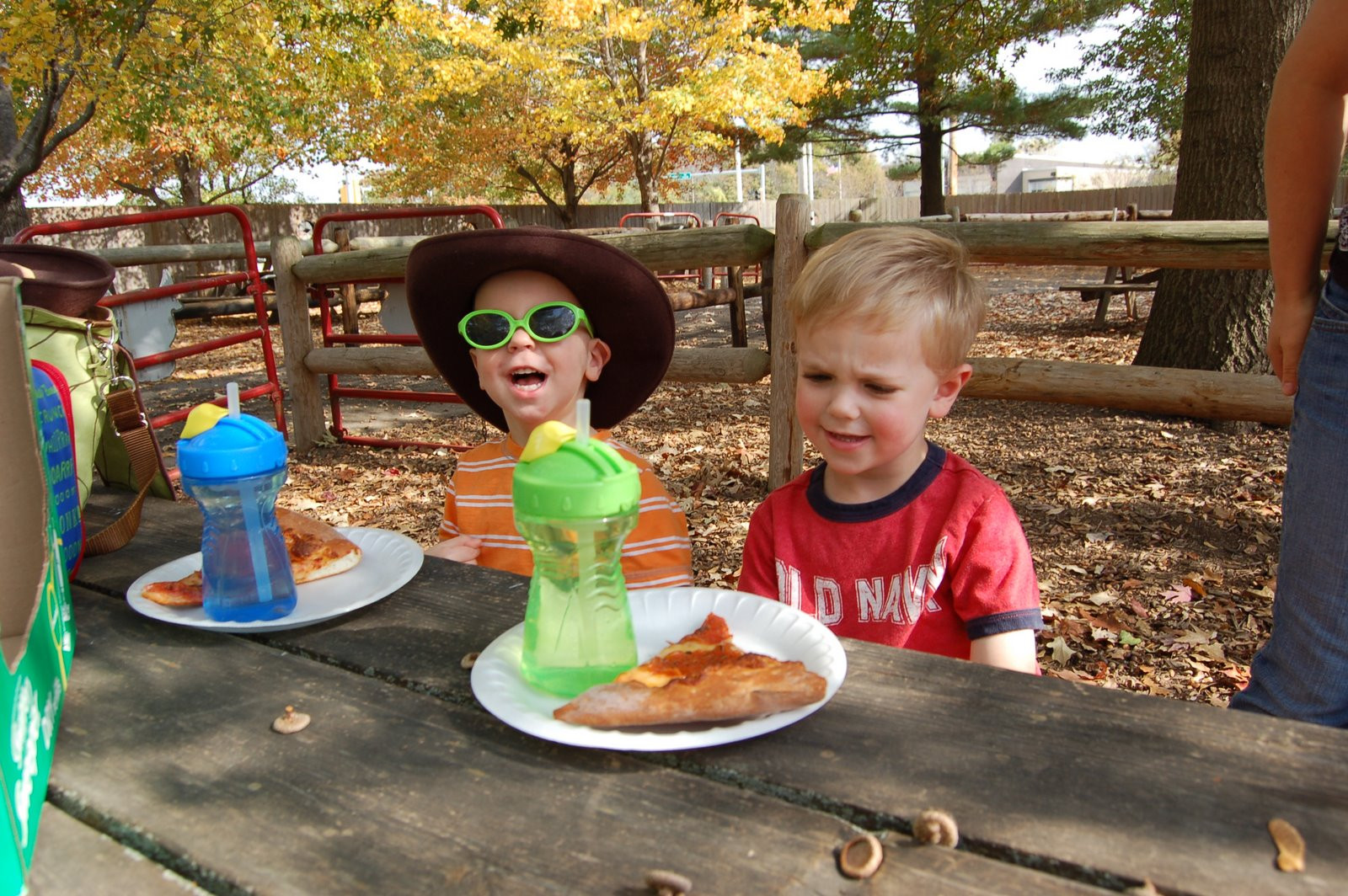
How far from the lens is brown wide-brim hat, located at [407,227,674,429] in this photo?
195 cm

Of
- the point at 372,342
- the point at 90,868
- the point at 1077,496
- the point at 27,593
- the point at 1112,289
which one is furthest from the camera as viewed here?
the point at 1112,289

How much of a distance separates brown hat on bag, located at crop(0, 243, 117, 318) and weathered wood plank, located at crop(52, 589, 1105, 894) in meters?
1.18

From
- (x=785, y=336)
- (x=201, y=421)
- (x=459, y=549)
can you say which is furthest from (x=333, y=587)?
(x=785, y=336)

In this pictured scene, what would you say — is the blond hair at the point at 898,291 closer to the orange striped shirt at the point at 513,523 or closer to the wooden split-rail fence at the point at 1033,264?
the orange striped shirt at the point at 513,523

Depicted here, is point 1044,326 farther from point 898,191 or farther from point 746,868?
point 898,191

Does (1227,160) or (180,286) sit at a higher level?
(1227,160)

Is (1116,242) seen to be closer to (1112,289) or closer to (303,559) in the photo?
(303,559)

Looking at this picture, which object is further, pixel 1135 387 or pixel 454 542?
pixel 1135 387

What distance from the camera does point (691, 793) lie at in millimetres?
901

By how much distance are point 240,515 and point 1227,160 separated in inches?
249

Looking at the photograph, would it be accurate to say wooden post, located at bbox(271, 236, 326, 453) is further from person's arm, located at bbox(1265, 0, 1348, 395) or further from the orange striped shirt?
person's arm, located at bbox(1265, 0, 1348, 395)

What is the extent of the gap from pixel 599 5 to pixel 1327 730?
1746 centimetres

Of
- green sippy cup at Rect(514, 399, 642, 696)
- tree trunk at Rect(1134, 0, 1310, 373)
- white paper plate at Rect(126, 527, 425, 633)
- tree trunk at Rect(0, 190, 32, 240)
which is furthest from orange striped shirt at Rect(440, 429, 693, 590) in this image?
tree trunk at Rect(0, 190, 32, 240)

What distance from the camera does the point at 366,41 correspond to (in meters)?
13.6
